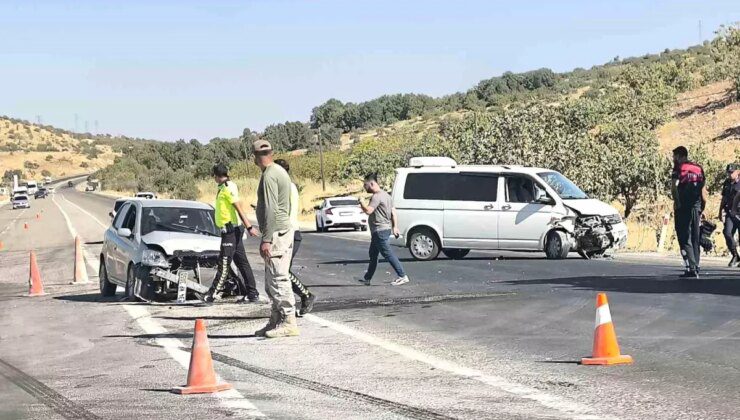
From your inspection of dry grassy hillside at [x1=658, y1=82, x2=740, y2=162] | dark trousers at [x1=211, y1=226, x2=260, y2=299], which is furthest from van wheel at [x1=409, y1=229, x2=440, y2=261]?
dry grassy hillside at [x1=658, y1=82, x2=740, y2=162]

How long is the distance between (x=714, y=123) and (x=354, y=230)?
31492 mm

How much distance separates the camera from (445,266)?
20938 millimetres

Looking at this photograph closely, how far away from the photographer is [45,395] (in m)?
8.33

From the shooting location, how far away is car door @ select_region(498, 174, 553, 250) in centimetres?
2197

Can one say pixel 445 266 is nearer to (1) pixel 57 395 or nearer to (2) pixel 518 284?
(2) pixel 518 284

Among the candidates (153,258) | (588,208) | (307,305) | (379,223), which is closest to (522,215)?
(588,208)

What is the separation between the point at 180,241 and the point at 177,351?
506 cm

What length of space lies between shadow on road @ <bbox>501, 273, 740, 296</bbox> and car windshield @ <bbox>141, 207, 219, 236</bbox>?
489 cm

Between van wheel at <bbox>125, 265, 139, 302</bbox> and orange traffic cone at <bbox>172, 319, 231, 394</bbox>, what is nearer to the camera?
orange traffic cone at <bbox>172, 319, 231, 394</bbox>

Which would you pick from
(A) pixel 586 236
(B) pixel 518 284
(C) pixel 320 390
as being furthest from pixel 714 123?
(C) pixel 320 390

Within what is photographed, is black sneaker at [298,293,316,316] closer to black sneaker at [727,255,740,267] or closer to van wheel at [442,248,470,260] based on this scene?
black sneaker at [727,255,740,267]

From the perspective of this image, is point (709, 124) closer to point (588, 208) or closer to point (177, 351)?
point (588, 208)

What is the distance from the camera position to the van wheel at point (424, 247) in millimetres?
22688

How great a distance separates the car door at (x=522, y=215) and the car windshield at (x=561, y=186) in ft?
1.19
